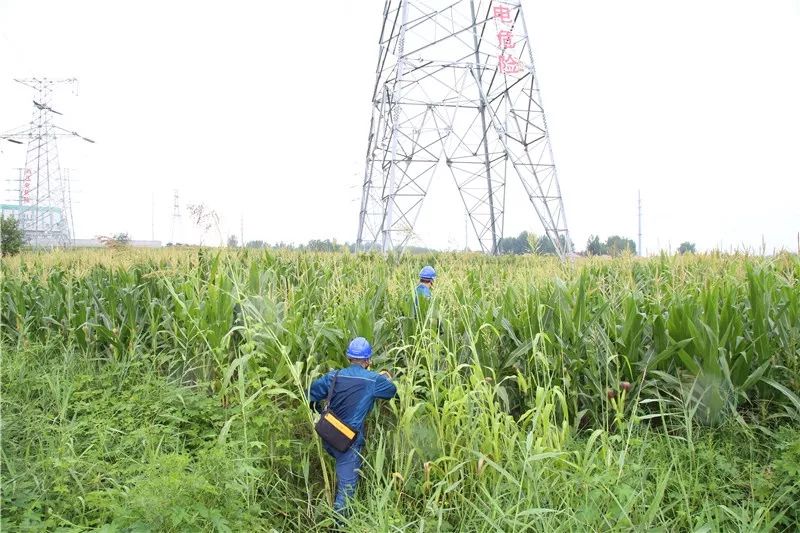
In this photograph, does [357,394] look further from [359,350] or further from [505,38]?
[505,38]

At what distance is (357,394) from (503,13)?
53.6 feet

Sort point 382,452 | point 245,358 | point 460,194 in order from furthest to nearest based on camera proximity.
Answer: point 460,194, point 245,358, point 382,452

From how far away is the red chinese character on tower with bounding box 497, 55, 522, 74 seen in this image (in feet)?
56.2

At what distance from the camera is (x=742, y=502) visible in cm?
302

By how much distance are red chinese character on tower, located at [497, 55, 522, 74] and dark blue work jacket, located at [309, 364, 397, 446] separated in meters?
15.3

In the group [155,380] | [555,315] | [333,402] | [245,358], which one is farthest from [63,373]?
[555,315]

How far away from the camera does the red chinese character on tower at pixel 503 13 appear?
1709 centimetres

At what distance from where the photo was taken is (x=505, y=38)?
57.0ft

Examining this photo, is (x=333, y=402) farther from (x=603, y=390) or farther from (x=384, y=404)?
(x=603, y=390)

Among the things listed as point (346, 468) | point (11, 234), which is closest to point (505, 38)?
point (346, 468)

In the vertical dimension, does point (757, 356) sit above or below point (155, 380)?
above

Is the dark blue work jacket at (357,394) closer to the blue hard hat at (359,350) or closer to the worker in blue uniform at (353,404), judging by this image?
the worker in blue uniform at (353,404)

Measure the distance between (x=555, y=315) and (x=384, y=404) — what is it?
1.45 metres

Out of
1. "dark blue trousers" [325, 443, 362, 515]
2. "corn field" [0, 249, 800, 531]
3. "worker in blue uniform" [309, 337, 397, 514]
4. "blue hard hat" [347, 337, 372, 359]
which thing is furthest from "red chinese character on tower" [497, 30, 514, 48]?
"dark blue trousers" [325, 443, 362, 515]
